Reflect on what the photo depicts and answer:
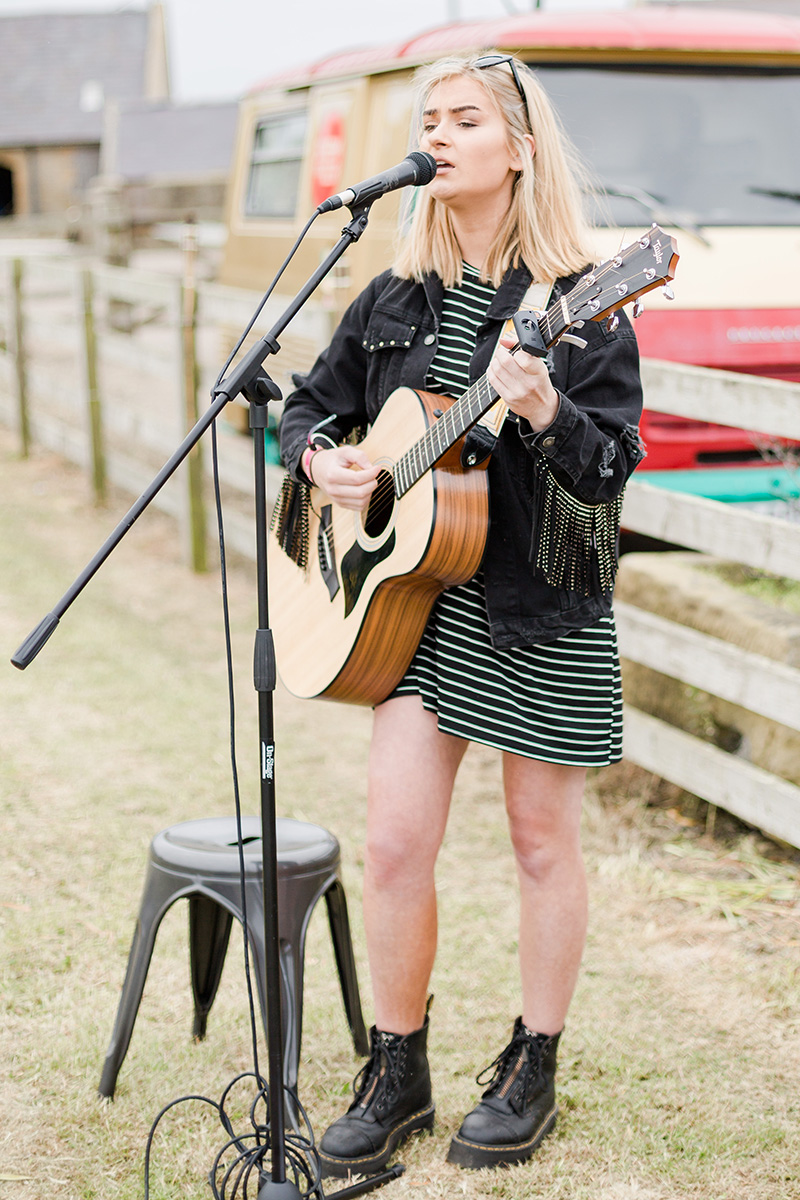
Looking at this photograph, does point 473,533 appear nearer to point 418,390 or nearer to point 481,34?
point 418,390

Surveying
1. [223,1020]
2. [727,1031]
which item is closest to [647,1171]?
[727,1031]

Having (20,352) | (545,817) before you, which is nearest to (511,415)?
(545,817)

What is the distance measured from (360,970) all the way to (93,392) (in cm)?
539

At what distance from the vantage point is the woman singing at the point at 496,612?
2020mm

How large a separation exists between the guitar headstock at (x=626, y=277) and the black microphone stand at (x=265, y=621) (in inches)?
13.4

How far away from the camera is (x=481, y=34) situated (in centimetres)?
448

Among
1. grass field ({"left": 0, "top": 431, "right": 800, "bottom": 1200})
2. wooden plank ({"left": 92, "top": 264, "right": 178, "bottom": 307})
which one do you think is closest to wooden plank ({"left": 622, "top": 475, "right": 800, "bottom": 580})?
grass field ({"left": 0, "top": 431, "right": 800, "bottom": 1200})

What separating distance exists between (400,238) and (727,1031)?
70.4 inches

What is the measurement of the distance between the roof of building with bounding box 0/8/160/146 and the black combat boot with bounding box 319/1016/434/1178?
1581 inches

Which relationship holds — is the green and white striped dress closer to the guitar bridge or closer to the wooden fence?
the guitar bridge

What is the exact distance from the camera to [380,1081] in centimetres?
222

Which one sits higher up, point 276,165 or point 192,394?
point 276,165

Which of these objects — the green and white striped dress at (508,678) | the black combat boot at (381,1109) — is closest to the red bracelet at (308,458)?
the green and white striped dress at (508,678)

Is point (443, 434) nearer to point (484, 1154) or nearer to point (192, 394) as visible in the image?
point (484, 1154)
